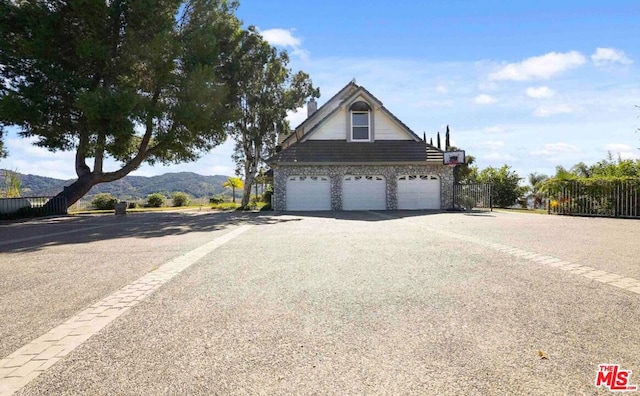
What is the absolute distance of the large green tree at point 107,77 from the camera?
18.7m

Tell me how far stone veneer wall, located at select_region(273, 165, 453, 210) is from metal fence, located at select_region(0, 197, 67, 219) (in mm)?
12835

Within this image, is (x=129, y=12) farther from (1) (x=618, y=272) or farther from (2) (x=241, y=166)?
(1) (x=618, y=272)

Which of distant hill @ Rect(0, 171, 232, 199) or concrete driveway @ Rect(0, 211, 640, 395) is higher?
distant hill @ Rect(0, 171, 232, 199)

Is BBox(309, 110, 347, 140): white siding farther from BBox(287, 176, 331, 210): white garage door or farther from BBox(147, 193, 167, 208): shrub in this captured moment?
BBox(147, 193, 167, 208): shrub

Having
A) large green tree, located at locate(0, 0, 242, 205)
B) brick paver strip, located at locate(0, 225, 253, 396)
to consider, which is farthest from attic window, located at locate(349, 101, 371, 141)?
brick paver strip, located at locate(0, 225, 253, 396)

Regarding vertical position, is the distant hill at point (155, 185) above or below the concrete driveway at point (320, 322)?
above

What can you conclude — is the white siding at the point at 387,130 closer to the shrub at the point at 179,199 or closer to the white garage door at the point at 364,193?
the white garage door at the point at 364,193

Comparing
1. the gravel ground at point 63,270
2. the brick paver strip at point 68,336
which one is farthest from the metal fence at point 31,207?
the brick paver strip at point 68,336

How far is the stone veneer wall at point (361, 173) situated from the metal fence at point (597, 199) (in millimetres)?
5475

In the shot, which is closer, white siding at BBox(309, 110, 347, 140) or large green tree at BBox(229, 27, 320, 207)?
white siding at BBox(309, 110, 347, 140)

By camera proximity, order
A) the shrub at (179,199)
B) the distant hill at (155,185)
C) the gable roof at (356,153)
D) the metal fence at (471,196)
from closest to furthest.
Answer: the gable roof at (356,153) → the metal fence at (471,196) → the shrub at (179,199) → the distant hill at (155,185)

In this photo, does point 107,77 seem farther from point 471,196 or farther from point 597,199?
point 597,199

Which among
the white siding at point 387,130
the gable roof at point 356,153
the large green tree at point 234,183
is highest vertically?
the white siding at point 387,130

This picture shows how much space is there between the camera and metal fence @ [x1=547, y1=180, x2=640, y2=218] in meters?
15.5
